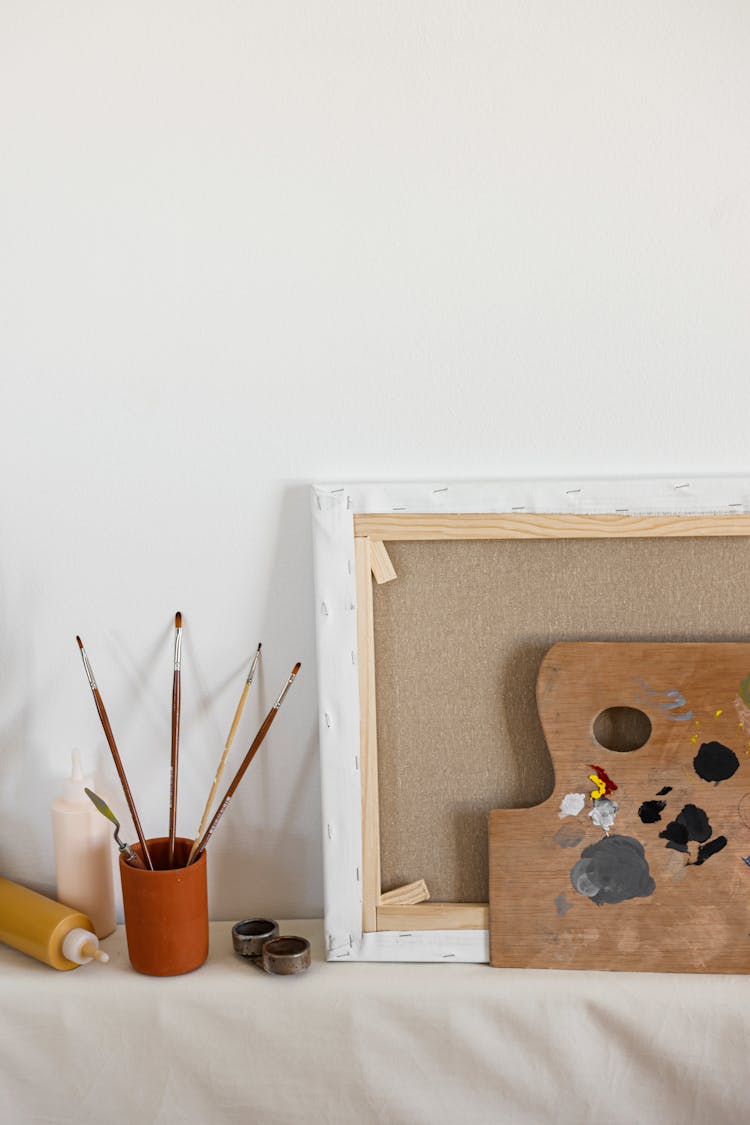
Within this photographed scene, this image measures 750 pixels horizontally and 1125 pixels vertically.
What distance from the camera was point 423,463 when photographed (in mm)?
878

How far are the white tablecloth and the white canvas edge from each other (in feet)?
0.11

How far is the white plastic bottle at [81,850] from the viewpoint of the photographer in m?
0.89

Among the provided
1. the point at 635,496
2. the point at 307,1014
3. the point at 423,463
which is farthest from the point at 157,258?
the point at 307,1014

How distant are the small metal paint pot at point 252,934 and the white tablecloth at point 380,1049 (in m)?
0.03

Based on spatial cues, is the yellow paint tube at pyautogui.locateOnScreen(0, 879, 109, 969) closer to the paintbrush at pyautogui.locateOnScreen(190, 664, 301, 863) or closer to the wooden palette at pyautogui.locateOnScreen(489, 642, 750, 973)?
the paintbrush at pyautogui.locateOnScreen(190, 664, 301, 863)

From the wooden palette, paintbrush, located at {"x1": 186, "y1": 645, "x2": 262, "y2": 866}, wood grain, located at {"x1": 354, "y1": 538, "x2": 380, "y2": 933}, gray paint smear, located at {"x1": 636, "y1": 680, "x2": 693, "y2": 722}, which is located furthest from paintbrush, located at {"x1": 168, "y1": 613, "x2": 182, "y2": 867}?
gray paint smear, located at {"x1": 636, "y1": 680, "x2": 693, "y2": 722}

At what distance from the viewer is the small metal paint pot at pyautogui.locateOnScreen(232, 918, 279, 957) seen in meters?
0.88

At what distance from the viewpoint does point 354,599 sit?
86cm

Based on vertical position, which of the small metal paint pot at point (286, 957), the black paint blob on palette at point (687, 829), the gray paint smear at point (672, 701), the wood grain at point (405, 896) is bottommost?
the small metal paint pot at point (286, 957)

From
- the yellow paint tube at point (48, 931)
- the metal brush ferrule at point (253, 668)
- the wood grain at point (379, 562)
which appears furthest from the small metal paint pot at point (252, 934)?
the wood grain at point (379, 562)

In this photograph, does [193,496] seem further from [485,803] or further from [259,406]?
[485,803]

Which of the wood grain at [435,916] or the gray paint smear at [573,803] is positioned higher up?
the gray paint smear at [573,803]

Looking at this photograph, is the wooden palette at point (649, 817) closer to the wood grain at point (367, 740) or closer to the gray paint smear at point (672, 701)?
the gray paint smear at point (672, 701)

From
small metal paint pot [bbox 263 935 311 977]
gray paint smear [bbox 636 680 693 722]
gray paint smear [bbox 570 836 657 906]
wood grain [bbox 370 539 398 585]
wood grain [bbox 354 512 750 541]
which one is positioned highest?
wood grain [bbox 354 512 750 541]
